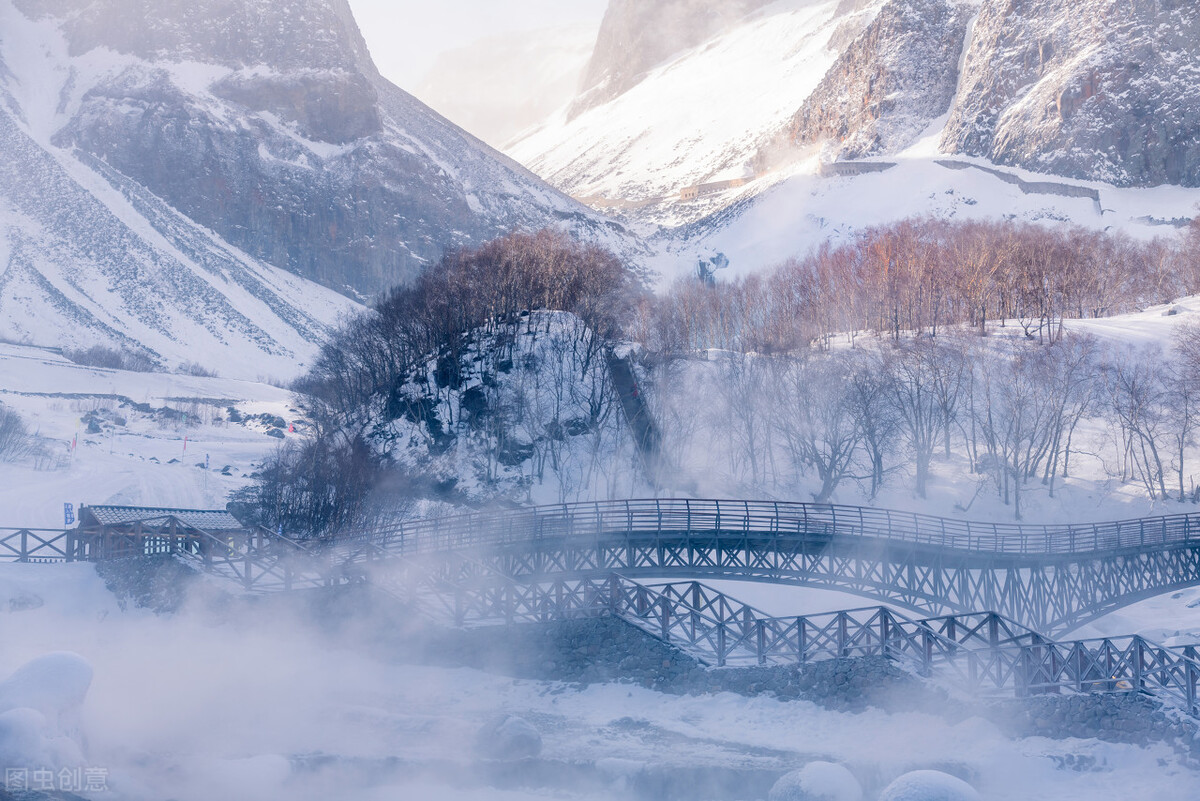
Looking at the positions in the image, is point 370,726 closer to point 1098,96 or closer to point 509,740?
point 509,740

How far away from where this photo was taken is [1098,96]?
4815 inches

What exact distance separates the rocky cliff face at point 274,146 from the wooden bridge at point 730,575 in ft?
412

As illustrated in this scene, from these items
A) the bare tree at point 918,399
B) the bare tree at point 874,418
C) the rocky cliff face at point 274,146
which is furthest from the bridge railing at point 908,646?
the rocky cliff face at point 274,146

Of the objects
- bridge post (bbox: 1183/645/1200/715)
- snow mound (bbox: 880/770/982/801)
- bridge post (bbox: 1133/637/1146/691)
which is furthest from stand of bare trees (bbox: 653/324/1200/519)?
snow mound (bbox: 880/770/982/801)

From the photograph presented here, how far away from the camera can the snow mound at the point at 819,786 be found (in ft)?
51.0

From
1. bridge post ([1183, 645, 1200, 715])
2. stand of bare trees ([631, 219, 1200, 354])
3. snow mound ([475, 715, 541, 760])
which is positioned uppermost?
stand of bare trees ([631, 219, 1200, 354])

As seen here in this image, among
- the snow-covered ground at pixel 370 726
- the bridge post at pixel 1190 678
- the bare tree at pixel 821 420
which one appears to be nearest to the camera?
the snow-covered ground at pixel 370 726

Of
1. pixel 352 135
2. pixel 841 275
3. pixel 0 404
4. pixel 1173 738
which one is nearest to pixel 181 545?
pixel 1173 738

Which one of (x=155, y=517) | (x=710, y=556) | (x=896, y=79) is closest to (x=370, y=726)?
(x=155, y=517)

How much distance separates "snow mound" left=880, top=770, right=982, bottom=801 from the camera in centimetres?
1402

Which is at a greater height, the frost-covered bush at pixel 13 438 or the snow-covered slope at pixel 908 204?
the snow-covered slope at pixel 908 204

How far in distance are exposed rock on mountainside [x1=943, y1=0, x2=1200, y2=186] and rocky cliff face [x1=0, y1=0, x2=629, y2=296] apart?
2308 inches

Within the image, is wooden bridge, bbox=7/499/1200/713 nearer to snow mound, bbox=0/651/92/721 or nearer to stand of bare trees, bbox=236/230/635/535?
snow mound, bbox=0/651/92/721

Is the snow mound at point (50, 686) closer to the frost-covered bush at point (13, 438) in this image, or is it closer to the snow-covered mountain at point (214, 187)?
the frost-covered bush at point (13, 438)
